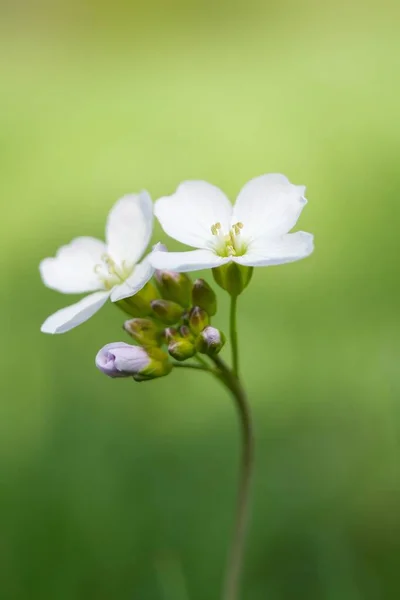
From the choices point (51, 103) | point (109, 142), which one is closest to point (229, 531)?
point (109, 142)

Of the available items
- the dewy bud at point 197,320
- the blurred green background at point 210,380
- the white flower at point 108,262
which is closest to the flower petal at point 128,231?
the white flower at point 108,262

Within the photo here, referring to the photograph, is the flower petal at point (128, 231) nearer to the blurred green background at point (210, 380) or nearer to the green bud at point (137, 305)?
the green bud at point (137, 305)

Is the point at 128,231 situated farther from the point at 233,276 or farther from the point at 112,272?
the point at 233,276

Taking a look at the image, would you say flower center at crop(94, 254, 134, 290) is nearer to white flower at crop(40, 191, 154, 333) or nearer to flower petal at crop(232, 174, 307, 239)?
white flower at crop(40, 191, 154, 333)

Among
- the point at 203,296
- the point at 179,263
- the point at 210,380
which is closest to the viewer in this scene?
the point at 179,263

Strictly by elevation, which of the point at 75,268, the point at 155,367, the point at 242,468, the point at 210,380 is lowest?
the point at 210,380

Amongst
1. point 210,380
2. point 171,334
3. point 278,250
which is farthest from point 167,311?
point 210,380

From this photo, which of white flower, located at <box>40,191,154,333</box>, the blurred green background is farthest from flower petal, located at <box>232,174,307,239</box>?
the blurred green background
